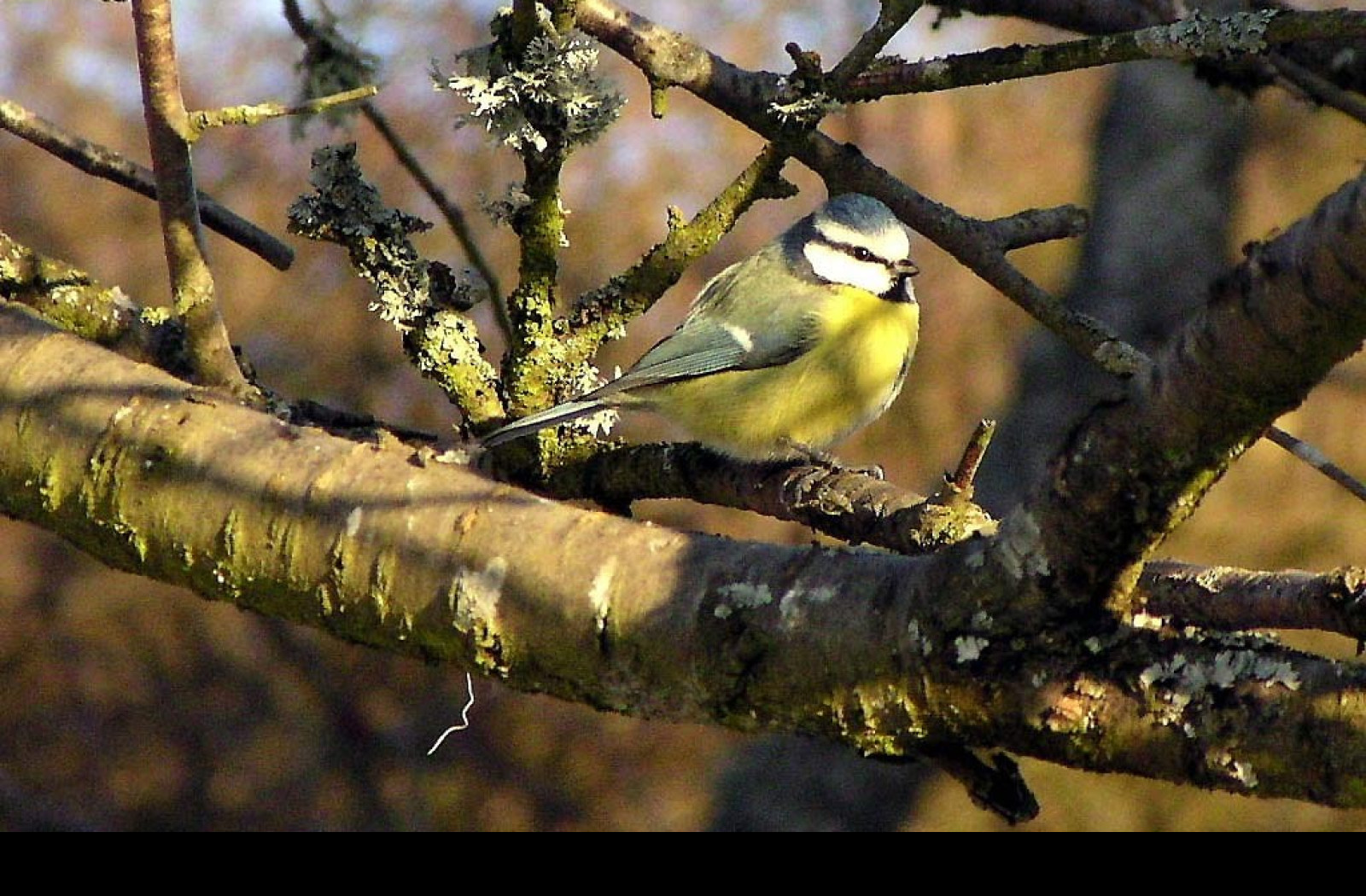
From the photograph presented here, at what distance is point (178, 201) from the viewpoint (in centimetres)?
198

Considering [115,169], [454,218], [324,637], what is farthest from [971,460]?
[324,637]

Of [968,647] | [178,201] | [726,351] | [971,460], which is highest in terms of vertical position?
[726,351]

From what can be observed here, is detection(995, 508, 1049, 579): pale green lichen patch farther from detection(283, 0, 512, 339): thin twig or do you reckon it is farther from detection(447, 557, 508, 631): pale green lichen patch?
detection(283, 0, 512, 339): thin twig

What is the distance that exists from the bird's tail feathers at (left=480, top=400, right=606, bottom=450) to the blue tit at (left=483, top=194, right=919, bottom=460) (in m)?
0.67

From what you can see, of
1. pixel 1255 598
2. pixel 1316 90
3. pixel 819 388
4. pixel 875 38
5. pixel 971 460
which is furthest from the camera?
pixel 819 388

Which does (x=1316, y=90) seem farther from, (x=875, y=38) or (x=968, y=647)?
(x=968, y=647)

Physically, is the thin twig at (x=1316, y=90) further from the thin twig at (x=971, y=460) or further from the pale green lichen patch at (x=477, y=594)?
the pale green lichen patch at (x=477, y=594)

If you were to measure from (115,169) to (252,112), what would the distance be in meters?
0.63

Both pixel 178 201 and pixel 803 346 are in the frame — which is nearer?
pixel 178 201

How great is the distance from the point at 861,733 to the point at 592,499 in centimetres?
127

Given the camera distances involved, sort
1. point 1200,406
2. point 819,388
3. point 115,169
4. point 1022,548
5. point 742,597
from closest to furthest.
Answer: point 1200,406 → point 1022,548 → point 742,597 → point 115,169 → point 819,388

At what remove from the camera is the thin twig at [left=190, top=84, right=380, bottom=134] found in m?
1.91

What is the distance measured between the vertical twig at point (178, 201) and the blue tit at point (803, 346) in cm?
130

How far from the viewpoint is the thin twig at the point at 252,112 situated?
191 cm
